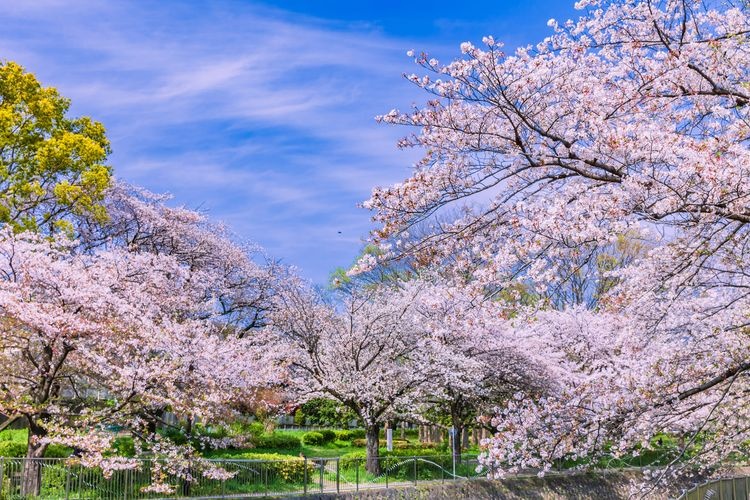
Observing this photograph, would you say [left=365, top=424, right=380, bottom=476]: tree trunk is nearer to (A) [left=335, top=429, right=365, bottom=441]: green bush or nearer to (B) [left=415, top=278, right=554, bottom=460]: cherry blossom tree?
(B) [left=415, top=278, right=554, bottom=460]: cherry blossom tree

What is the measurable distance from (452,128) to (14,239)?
11.6 metres

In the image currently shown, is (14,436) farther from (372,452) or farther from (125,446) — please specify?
(372,452)

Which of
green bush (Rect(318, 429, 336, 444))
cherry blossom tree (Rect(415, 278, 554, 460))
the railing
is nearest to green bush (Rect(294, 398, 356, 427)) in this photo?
green bush (Rect(318, 429, 336, 444))

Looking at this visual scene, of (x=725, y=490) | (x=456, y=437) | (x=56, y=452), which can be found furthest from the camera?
(x=456, y=437)

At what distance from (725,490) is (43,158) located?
24.4 m

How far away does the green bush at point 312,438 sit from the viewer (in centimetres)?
3222

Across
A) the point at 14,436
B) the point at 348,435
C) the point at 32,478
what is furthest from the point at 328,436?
the point at 32,478

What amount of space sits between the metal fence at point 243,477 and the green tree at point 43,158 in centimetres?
1130

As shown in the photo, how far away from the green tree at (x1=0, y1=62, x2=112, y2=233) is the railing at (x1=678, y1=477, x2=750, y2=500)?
68.4ft

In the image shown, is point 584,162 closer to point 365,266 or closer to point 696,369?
point 365,266

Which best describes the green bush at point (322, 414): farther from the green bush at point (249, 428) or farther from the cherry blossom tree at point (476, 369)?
the cherry blossom tree at point (476, 369)

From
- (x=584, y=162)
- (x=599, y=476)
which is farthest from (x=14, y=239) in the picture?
(x=599, y=476)

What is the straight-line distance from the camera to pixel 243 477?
1678cm

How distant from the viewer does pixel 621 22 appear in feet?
27.8
